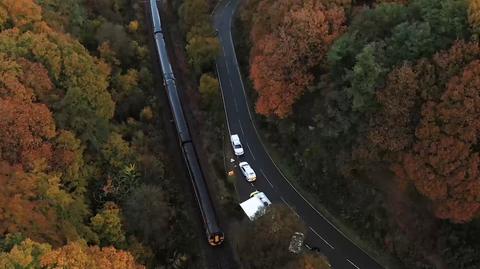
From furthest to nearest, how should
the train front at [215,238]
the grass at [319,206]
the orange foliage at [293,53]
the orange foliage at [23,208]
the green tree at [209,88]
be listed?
the green tree at [209,88]
the orange foliage at [293,53]
the train front at [215,238]
the grass at [319,206]
the orange foliage at [23,208]

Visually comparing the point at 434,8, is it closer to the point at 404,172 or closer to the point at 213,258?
the point at 404,172

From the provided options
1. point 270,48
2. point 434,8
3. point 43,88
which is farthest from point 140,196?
point 434,8

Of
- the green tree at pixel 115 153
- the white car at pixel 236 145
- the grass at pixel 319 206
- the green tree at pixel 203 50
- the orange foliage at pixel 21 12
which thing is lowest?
the grass at pixel 319 206

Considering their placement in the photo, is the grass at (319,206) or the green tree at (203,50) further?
the green tree at (203,50)

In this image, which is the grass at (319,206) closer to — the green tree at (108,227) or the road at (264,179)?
the road at (264,179)

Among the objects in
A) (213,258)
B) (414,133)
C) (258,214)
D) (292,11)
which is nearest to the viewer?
(414,133)

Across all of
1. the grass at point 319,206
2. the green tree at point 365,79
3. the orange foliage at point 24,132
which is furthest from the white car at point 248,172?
the orange foliage at point 24,132
